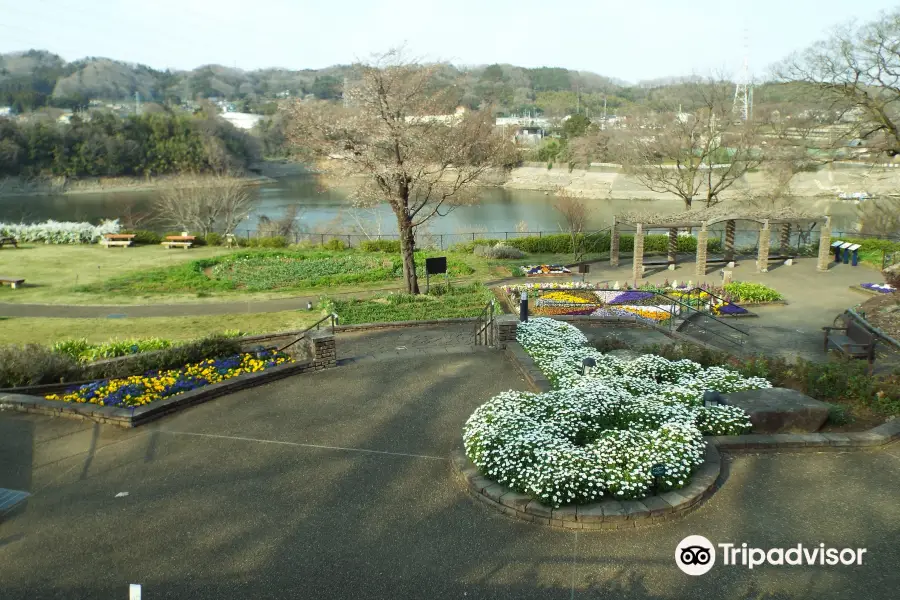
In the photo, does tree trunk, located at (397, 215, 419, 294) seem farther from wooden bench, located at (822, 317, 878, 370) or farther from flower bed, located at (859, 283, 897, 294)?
flower bed, located at (859, 283, 897, 294)

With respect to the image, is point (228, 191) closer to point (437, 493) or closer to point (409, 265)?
point (409, 265)

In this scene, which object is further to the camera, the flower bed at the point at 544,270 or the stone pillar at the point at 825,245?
the flower bed at the point at 544,270

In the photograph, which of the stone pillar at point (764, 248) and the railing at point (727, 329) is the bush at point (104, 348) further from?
the stone pillar at point (764, 248)

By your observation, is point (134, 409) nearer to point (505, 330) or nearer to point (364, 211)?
point (505, 330)

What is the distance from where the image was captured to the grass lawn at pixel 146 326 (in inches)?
681

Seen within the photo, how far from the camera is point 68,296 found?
2267 centimetres

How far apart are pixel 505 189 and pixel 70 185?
178ft

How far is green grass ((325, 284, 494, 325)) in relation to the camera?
18.6m

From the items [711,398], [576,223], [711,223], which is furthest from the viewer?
[576,223]

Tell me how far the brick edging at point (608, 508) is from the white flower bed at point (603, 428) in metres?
0.10

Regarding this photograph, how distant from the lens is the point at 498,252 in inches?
1184

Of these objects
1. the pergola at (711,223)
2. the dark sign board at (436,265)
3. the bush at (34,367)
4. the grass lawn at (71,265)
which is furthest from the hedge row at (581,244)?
the bush at (34,367)

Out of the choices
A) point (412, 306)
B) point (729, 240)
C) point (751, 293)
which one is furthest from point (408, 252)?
point (729, 240)

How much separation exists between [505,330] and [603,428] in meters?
4.71
